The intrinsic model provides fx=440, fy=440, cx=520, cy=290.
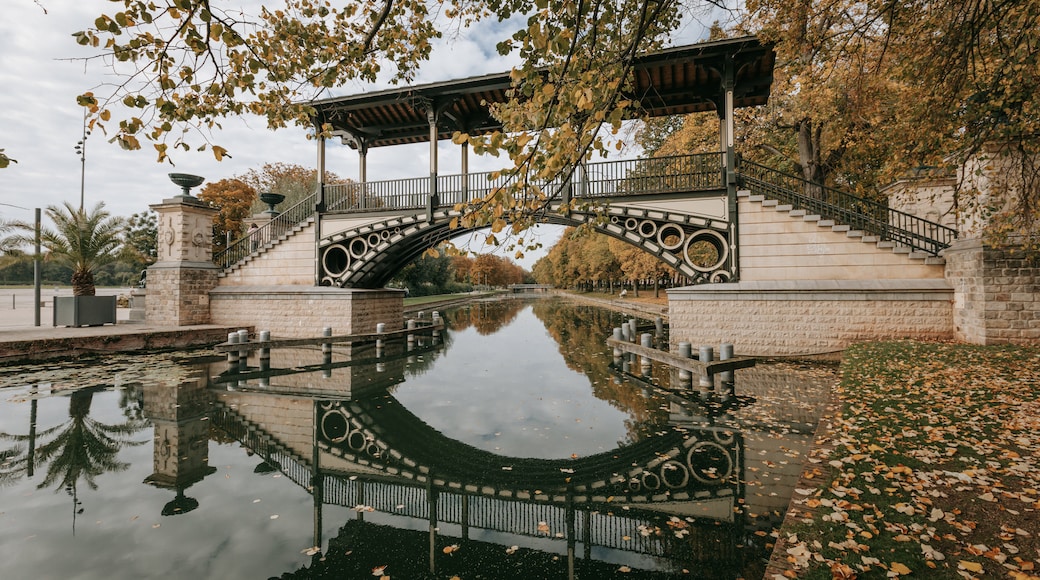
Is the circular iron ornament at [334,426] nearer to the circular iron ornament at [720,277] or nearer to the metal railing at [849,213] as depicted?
the circular iron ornament at [720,277]

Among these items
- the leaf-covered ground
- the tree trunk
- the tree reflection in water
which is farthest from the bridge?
the tree reflection in water

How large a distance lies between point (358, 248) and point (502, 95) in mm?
7839

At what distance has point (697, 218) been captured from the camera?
521 inches

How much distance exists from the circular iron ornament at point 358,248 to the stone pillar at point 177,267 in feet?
18.8

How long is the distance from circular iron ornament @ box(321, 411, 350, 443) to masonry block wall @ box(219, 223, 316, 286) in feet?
36.2

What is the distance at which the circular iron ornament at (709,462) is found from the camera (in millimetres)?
4887

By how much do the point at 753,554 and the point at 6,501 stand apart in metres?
6.98

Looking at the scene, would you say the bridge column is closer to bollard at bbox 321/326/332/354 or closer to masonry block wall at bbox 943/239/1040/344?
bollard at bbox 321/326/332/354

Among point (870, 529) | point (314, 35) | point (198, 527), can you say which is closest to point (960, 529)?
point (870, 529)

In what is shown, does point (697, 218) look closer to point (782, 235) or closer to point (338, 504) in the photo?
point (782, 235)

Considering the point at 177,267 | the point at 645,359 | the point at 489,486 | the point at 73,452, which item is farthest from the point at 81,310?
the point at 645,359

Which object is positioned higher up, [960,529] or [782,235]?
[782,235]

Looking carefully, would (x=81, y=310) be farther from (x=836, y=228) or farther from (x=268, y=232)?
(x=836, y=228)

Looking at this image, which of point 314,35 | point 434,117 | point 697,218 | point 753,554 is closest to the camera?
point 753,554
